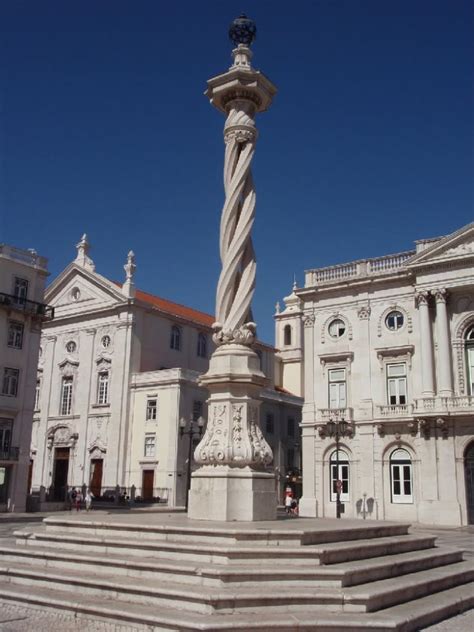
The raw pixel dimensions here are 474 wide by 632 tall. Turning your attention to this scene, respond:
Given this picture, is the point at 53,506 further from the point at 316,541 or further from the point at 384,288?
the point at 316,541

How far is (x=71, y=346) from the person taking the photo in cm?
4875

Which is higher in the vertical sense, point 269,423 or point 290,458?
point 269,423

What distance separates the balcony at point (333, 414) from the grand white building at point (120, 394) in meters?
9.32

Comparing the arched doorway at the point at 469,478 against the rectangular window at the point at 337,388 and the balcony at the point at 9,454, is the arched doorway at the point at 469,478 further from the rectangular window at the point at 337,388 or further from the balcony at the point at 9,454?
the balcony at the point at 9,454

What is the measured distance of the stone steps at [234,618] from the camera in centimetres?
729

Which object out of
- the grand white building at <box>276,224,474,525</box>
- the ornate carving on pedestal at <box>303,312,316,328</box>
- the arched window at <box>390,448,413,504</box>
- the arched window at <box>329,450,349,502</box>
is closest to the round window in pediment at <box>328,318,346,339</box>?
the grand white building at <box>276,224,474,525</box>

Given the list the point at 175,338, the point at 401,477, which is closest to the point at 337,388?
the point at 401,477

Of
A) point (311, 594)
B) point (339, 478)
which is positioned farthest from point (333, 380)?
point (311, 594)

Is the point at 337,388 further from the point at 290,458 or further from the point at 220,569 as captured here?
the point at 220,569

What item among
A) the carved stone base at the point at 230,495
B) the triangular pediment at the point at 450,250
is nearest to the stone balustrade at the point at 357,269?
the triangular pediment at the point at 450,250

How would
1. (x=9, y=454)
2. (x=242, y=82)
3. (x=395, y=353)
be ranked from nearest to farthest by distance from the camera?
1. (x=242, y=82)
2. (x=395, y=353)
3. (x=9, y=454)

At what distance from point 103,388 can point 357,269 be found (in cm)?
2007

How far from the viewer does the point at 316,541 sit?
10102mm

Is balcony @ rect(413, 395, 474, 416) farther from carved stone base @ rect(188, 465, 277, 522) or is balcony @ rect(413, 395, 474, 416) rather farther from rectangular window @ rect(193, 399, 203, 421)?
carved stone base @ rect(188, 465, 277, 522)
